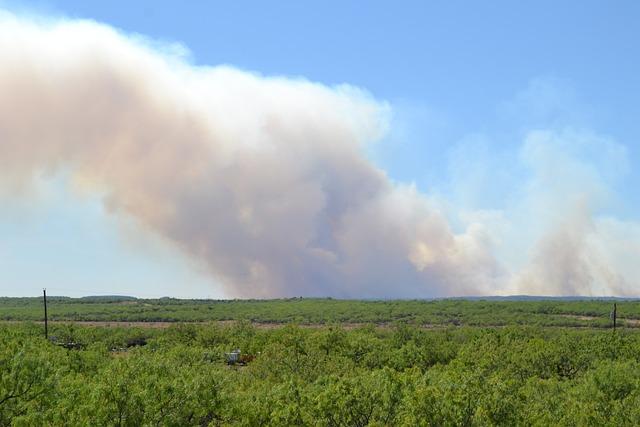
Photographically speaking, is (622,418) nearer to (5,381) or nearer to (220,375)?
(220,375)

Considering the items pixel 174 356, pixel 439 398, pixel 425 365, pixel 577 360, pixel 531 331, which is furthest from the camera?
pixel 531 331

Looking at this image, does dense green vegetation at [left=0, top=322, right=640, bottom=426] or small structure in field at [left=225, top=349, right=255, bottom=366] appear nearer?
dense green vegetation at [left=0, top=322, right=640, bottom=426]

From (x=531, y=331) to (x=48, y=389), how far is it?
12393 cm

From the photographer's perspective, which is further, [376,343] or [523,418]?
[376,343]

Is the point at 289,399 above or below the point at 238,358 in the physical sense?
above

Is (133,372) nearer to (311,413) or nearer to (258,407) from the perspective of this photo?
(258,407)

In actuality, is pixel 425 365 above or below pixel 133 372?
below

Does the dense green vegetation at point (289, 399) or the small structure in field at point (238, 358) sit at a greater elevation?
the dense green vegetation at point (289, 399)

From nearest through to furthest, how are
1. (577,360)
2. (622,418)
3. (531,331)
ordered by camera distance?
(622,418) < (577,360) < (531,331)

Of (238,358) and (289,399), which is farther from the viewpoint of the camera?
(238,358)

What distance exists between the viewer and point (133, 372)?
47.6 meters

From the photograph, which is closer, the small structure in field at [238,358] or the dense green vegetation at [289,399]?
the dense green vegetation at [289,399]

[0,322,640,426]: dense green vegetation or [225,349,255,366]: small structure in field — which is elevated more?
[0,322,640,426]: dense green vegetation

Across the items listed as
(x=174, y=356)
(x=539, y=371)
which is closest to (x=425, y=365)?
(x=539, y=371)
